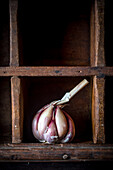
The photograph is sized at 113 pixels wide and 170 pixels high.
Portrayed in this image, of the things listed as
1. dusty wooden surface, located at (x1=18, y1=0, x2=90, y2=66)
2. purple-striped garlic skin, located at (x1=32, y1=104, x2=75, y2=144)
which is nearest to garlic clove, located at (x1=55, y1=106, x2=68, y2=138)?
purple-striped garlic skin, located at (x1=32, y1=104, x2=75, y2=144)

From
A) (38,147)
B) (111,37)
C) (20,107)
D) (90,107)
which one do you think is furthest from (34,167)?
(111,37)

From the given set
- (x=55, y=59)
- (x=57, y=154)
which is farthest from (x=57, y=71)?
(x=57, y=154)

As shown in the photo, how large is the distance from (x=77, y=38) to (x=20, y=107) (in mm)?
386

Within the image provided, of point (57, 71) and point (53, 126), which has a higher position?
point (57, 71)

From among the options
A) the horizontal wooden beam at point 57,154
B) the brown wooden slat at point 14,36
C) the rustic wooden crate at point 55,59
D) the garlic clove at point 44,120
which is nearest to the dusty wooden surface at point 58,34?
the rustic wooden crate at point 55,59

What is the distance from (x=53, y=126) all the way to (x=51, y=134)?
0.09 feet

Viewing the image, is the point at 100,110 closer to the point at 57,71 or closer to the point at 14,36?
the point at 57,71

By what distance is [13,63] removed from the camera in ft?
2.46

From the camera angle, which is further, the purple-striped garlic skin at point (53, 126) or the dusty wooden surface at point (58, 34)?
the dusty wooden surface at point (58, 34)

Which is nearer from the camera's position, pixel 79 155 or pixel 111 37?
pixel 79 155

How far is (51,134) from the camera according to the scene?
725 millimetres

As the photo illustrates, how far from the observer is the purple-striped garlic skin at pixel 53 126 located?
73 cm

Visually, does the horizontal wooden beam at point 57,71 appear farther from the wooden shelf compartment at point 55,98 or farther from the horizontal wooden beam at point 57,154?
the horizontal wooden beam at point 57,154

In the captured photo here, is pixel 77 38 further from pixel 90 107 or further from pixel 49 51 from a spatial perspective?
pixel 90 107
